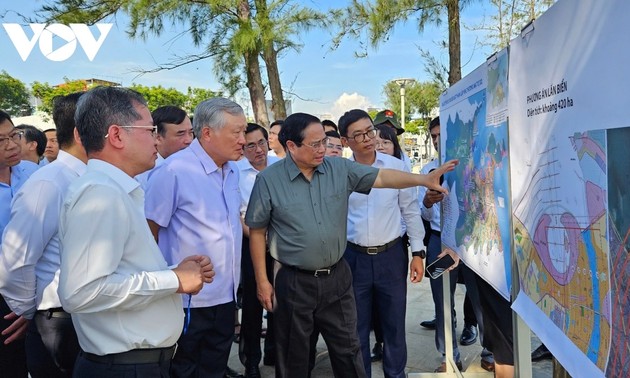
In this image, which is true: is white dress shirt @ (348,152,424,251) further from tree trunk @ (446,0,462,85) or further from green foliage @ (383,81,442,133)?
green foliage @ (383,81,442,133)

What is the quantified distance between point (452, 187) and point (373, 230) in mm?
634

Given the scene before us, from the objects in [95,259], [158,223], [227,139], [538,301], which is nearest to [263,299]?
[158,223]

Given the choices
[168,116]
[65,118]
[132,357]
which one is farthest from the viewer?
[168,116]

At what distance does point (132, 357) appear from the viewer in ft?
4.94

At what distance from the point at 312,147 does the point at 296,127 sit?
16 cm

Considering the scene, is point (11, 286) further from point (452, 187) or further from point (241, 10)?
point (241, 10)

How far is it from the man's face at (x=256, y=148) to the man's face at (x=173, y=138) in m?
0.48

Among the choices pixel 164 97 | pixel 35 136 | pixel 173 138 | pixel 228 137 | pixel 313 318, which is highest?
pixel 164 97

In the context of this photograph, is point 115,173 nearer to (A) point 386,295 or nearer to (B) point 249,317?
(A) point 386,295

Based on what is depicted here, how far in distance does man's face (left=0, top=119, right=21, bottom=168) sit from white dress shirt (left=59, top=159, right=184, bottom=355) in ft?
4.11

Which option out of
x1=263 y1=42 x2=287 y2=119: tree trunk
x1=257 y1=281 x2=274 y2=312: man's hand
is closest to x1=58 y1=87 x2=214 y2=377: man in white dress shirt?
x1=257 y1=281 x2=274 y2=312: man's hand

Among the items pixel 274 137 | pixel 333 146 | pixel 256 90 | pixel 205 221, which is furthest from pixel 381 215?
pixel 256 90

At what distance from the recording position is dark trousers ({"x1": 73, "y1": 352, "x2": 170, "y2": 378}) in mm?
1482

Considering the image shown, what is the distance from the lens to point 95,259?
1362 mm
